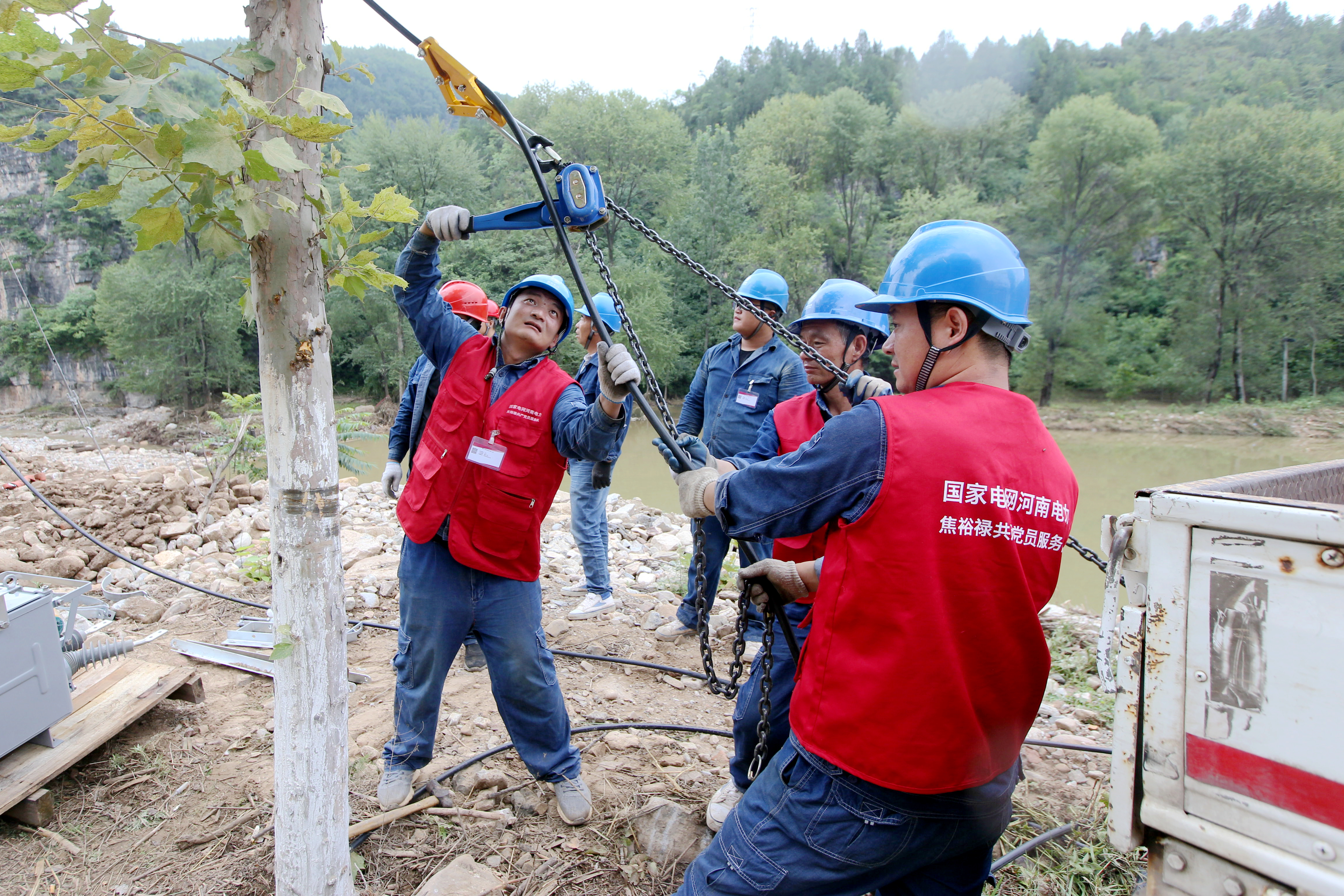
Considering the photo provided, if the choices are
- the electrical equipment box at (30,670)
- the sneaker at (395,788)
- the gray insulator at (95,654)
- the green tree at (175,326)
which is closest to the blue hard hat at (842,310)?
the sneaker at (395,788)

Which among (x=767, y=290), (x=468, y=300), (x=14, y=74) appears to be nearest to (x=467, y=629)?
(x=14, y=74)

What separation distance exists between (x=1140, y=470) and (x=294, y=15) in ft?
73.7

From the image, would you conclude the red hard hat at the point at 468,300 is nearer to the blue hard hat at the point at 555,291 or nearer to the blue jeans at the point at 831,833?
the blue hard hat at the point at 555,291

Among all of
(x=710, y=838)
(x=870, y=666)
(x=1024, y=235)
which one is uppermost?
(x=1024, y=235)

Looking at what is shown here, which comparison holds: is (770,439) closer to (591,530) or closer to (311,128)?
(311,128)

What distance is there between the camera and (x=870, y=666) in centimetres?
157

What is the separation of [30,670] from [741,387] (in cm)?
352

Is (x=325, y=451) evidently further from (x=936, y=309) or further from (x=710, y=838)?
(x=710, y=838)

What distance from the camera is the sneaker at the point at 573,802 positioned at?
111 inches

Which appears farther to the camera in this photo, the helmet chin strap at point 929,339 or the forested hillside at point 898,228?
the forested hillside at point 898,228

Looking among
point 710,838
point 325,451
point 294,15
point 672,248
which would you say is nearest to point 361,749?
point 710,838

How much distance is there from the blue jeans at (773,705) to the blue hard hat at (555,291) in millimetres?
1383

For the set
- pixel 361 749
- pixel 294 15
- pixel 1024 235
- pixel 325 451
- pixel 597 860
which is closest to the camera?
pixel 294 15

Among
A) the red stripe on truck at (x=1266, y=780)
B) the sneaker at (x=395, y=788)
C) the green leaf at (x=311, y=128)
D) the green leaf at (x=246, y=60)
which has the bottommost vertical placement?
the sneaker at (x=395, y=788)
